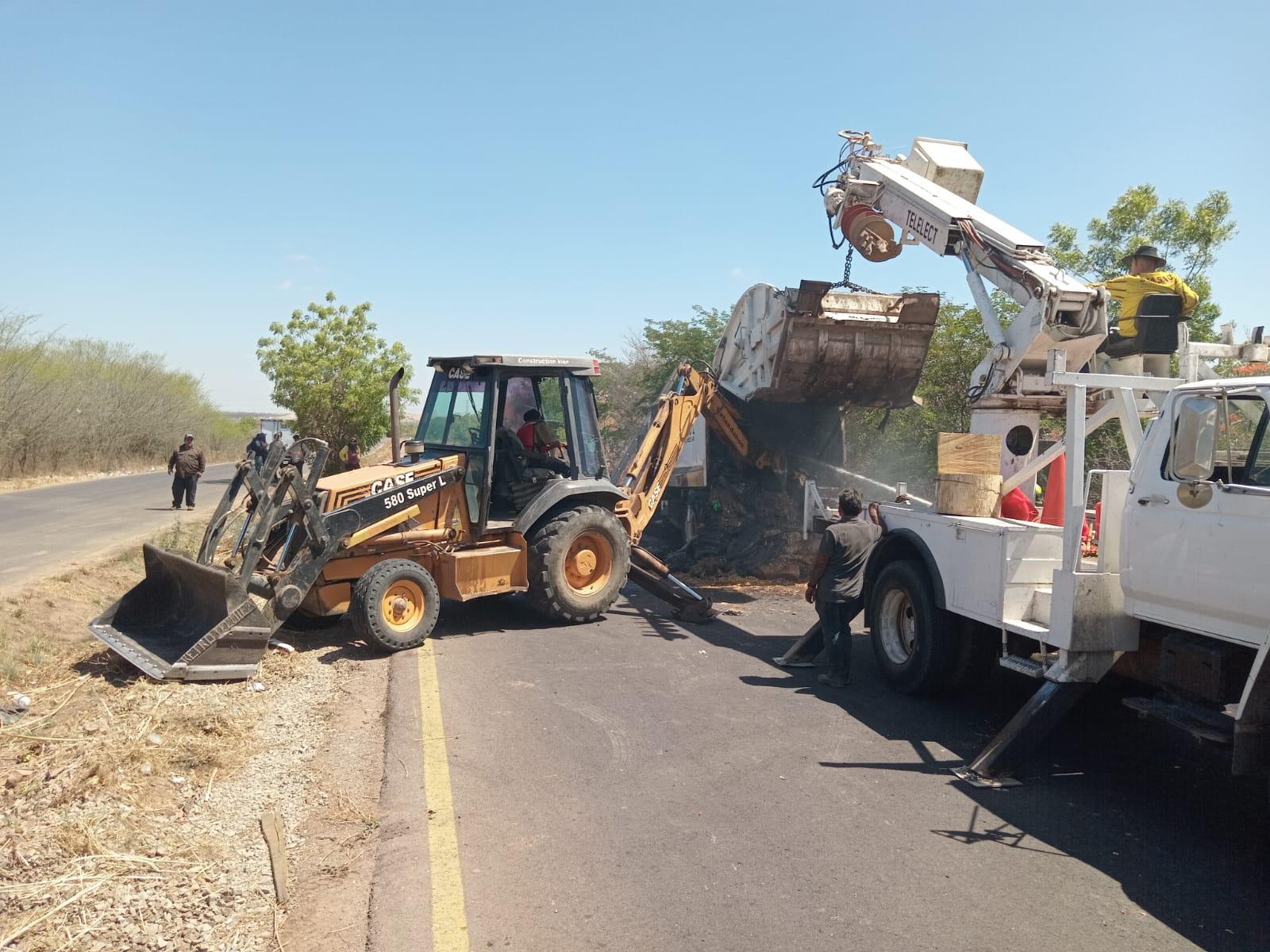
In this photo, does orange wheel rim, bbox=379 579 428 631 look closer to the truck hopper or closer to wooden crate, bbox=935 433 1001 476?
wooden crate, bbox=935 433 1001 476

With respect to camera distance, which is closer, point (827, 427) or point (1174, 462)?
point (1174, 462)

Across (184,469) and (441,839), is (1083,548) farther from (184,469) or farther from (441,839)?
(184,469)

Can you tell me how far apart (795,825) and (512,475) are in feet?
17.5

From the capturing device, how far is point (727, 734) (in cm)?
610

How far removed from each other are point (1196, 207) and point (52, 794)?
16718mm

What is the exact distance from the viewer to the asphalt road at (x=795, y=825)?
3.80 m

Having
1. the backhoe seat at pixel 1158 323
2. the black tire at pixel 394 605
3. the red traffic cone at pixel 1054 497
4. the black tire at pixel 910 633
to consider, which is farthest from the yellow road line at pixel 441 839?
the backhoe seat at pixel 1158 323

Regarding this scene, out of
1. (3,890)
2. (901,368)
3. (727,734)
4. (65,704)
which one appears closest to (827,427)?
(901,368)

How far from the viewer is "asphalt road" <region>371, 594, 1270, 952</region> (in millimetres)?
3801

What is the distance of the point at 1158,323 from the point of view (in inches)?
267

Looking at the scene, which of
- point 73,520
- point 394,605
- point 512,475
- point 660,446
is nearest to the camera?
point 394,605

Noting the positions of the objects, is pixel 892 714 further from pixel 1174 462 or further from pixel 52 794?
pixel 52 794

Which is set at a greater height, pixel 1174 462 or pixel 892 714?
pixel 1174 462

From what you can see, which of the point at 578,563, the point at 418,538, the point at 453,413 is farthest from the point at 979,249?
the point at 418,538
